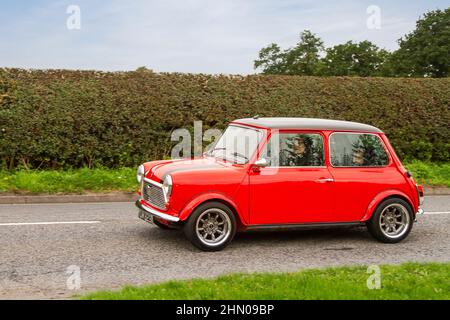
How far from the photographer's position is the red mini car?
8.30m

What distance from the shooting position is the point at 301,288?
6.33 metres

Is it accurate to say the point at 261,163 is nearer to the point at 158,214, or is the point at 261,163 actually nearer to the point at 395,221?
the point at 158,214

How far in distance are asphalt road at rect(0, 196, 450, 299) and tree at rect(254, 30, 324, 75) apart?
1351 inches

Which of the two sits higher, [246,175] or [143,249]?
[246,175]

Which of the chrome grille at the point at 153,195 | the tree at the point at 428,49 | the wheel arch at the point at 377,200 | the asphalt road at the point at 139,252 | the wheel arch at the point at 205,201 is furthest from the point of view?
the tree at the point at 428,49

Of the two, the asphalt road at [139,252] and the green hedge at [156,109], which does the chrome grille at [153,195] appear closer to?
the asphalt road at [139,252]

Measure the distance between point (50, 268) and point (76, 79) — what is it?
8.83 m

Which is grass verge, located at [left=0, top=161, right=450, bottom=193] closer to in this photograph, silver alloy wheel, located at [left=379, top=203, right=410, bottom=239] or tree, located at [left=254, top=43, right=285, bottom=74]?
silver alloy wheel, located at [left=379, top=203, right=410, bottom=239]

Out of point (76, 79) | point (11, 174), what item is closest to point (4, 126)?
point (11, 174)

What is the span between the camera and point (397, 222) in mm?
9242

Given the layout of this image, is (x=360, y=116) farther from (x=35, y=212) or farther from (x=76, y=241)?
(x=76, y=241)

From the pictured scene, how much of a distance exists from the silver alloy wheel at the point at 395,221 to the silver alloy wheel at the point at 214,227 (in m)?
2.25

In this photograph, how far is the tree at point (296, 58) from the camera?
45281 millimetres

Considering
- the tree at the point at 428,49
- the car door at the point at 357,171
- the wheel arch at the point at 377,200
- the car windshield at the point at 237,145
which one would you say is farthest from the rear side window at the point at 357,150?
the tree at the point at 428,49
